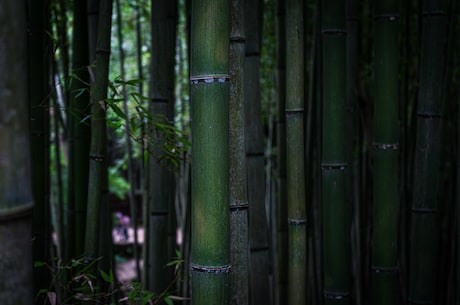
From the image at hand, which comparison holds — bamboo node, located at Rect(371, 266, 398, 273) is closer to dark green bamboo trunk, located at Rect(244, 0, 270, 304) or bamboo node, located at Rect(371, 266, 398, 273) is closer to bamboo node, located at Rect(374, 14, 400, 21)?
dark green bamboo trunk, located at Rect(244, 0, 270, 304)

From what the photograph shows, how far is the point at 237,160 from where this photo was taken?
49.7 inches

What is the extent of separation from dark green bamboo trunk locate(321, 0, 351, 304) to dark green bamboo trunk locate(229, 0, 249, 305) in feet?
1.83

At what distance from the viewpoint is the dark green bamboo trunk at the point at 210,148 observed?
1115mm

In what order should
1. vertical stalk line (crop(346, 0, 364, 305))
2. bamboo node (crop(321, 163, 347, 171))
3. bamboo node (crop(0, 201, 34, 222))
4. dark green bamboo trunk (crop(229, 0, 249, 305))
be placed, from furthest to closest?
vertical stalk line (crop(346, 0, 364, 305)) < bamboo node (crop(321, 163, 347, 171)) < dark green bamboo trunk (crop(229, 0, 249, 305)) < bamboo node (crop(0, 201, 34, 222))

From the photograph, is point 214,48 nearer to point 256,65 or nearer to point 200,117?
point 200,117

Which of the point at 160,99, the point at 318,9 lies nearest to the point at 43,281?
the point at 160,99

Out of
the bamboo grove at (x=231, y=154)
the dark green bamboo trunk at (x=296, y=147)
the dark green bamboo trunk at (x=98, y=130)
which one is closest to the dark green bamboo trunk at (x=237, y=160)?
the bamboo grove at (x=231, y=154)

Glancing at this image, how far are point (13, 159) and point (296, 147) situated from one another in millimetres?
927

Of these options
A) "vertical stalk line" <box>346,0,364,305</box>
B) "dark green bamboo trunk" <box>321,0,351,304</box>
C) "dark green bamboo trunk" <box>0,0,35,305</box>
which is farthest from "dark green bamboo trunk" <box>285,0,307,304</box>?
"dark green bamboo trunk" <box>0,0,35,305</box>

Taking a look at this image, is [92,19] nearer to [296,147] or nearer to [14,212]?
[296,147]

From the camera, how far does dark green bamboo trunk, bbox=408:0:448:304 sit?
186 cm

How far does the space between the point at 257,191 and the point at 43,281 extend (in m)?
0.81

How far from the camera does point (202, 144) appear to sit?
113 centimetres

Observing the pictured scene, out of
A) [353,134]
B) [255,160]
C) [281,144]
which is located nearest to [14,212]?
[255,160]
